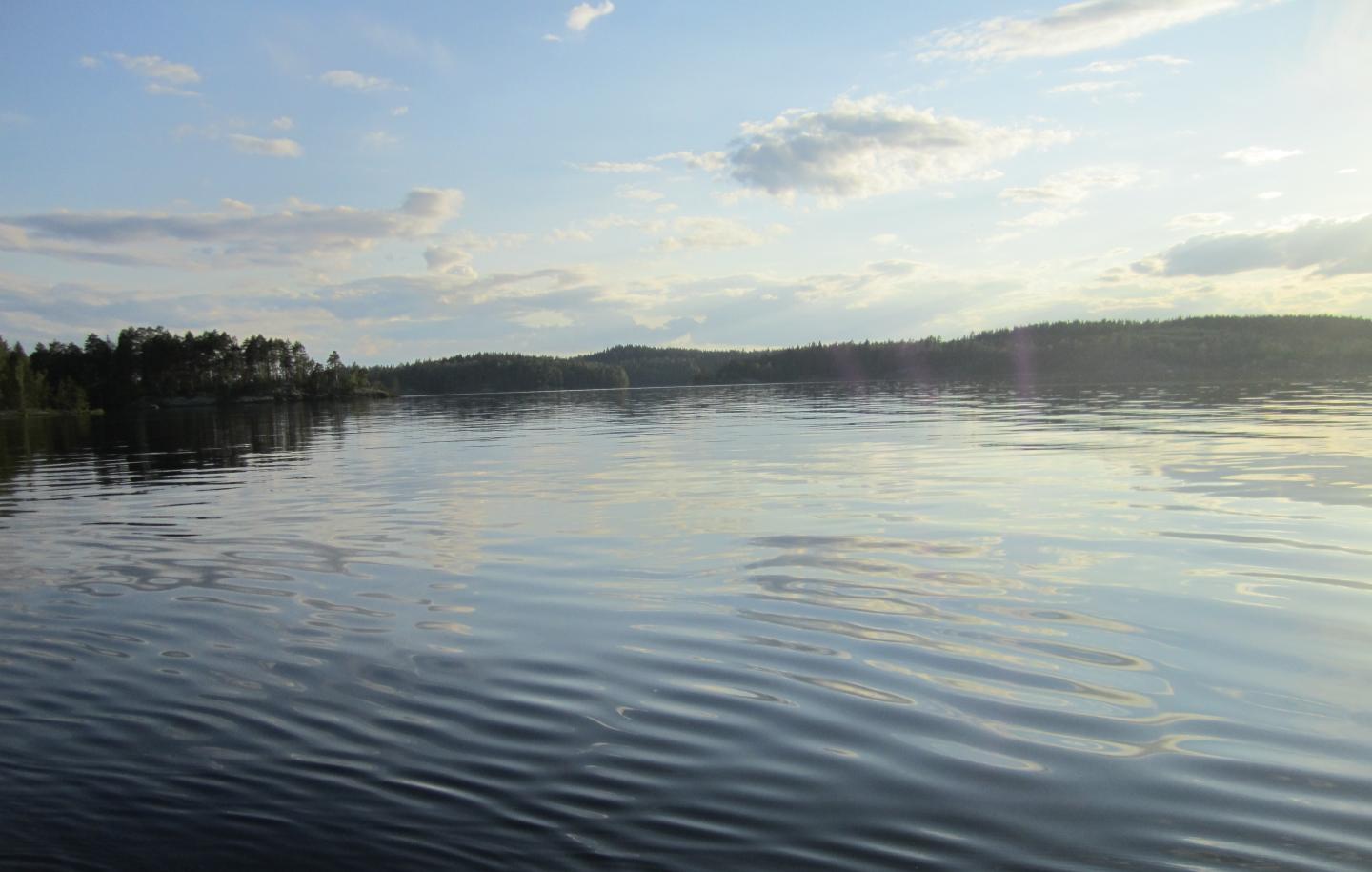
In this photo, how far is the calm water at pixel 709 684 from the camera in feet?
17.7

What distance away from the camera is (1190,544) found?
46.5 ft

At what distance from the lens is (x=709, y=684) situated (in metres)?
8.18

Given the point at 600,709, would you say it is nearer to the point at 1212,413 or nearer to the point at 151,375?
the point at 1212,413

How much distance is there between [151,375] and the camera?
190500 mm

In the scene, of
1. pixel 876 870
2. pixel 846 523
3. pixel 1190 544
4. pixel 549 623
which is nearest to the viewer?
pixel 876 870

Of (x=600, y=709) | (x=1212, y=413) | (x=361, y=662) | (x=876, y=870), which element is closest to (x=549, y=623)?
(x=361, y=662)

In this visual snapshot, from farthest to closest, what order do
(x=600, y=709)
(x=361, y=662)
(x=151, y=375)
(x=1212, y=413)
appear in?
(x=151, y=375)
(x=1212, y=413)
(x=361, y=662)
(x=600, y=709)

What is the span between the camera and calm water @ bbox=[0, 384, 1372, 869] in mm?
5395

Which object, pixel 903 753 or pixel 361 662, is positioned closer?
pixel 903 753

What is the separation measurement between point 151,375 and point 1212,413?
204572 millimetres

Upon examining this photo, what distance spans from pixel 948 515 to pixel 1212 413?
37159 mm

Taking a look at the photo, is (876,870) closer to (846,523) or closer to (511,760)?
(511,760)

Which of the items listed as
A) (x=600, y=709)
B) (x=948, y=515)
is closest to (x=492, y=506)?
(x=948, y=515)

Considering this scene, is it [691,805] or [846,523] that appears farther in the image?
[846,523]
